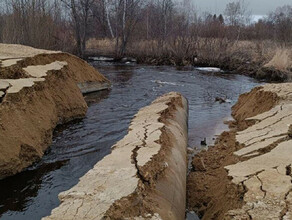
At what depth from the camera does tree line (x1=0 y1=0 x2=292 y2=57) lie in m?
16.0

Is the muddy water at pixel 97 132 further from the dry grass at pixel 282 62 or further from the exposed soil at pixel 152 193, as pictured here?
the dry grass at pixel 282 62

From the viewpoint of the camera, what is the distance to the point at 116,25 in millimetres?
24672

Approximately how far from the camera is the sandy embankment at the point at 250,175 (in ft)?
9.72

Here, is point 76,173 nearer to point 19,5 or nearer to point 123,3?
point 19,5

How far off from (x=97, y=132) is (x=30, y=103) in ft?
4.93

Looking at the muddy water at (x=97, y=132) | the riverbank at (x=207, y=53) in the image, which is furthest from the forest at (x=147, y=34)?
the muddy water at (x=97, y=132)

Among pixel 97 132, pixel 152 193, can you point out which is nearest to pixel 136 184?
pixel 152 193

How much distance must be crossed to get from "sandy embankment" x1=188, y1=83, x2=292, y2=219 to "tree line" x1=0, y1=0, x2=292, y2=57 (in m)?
12.5

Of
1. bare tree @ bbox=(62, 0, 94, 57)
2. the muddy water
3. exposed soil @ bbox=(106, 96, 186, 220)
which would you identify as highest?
bare tree @ bbox=(62, 0, 94, 57)

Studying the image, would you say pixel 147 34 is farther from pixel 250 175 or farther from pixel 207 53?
pixel 250 175

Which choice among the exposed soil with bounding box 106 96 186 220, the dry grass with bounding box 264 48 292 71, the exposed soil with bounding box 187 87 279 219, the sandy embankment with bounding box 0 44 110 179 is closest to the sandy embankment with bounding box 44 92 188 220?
the exposed soil with bounding box 106 96 186 220

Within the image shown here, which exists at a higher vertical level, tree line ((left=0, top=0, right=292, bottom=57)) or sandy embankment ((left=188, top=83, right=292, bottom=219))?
tree line ((left=0, top=0, right=292, bottom=57))

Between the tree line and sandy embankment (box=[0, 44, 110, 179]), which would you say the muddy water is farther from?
the tree line

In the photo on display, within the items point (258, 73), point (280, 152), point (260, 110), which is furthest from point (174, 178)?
point (258, 73)
